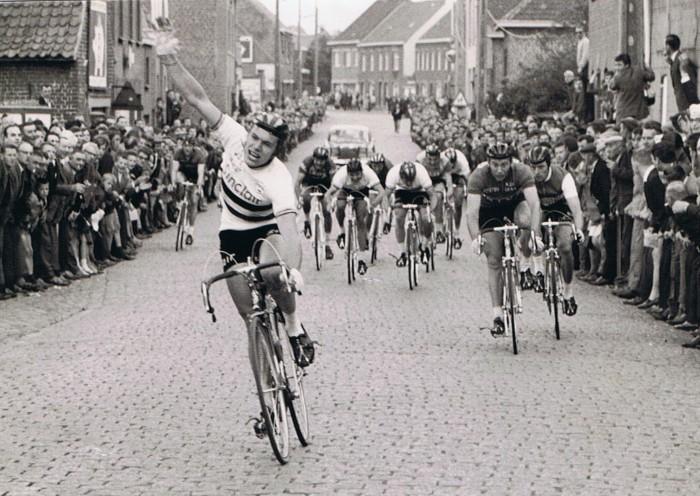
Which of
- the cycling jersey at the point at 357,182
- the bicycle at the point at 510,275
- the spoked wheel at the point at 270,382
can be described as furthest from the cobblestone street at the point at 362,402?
the cycling jersey at the point at 357,182

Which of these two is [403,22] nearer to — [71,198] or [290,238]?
[71,198]

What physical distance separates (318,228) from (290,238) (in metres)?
13.6

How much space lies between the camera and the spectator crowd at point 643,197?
1574cm

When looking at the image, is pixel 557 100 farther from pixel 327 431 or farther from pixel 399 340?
pixel 327 431

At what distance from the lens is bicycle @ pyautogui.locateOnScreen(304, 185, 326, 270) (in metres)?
22.5

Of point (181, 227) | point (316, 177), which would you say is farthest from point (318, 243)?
point (181, 227)

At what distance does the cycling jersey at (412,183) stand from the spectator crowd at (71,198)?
4.10 m

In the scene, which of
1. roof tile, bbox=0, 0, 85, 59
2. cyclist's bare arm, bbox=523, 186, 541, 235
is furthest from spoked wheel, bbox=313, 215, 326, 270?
roof tile, bbox=0, 0, 85, 59

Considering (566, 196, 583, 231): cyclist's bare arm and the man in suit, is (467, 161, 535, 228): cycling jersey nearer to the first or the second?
(566, 196, 583, 231): cyclist's bare arm

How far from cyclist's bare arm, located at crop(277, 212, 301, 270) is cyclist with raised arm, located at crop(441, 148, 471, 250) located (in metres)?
15.7

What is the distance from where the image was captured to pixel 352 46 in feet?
570

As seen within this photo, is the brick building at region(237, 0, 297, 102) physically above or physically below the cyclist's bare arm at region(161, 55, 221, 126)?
above

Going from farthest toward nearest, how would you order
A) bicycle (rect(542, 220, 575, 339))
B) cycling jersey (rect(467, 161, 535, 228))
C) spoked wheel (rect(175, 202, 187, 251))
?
spoked wheel (rect(175, 202, 187, 251)), bicycle (rect(542, 220, 575, 339)), cycling jersey (rect(467, 161, 535, 228))

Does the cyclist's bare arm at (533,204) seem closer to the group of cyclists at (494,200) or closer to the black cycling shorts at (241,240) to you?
the group of cyclists at (494,200)
